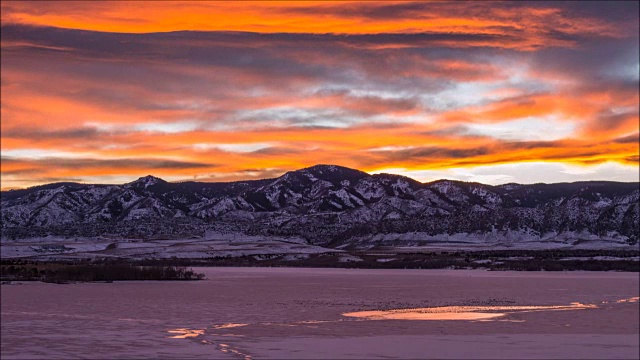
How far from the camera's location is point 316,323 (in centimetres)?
3341

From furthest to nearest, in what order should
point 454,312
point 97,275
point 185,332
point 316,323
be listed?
point 97,275, point 454,312, point 316,323, point 185,332

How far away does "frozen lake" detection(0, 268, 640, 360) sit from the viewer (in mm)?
25266

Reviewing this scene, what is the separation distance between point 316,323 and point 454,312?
8269 millimetres

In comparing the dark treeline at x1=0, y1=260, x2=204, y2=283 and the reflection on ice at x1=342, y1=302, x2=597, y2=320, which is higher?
the dark treeline at x1=0, y1=260, x2=204, y2=283

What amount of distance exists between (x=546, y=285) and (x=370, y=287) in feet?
43.1

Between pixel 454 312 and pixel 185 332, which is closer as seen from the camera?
pixel 185 332

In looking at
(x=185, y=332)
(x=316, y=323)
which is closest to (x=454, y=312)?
(x=316, y=323)

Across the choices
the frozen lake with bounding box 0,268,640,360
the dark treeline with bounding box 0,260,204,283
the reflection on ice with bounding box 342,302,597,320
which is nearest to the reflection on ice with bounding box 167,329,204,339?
the frozen lake with bounding box 0,268,640,360

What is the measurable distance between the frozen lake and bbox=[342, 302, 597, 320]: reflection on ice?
48 millimetres

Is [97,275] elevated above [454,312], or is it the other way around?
[97,275]

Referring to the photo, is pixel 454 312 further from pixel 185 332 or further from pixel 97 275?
pixel 97 275

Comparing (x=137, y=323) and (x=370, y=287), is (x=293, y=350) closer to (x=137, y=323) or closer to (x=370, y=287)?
(x=137, y=323)

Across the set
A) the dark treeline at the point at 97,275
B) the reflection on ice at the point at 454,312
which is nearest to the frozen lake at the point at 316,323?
the reflection on ice at the point at 454,312

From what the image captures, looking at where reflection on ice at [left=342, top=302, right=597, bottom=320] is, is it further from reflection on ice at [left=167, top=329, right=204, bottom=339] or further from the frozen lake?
reflection on ice at [left=167, top=329, right=204, bottom=339]
